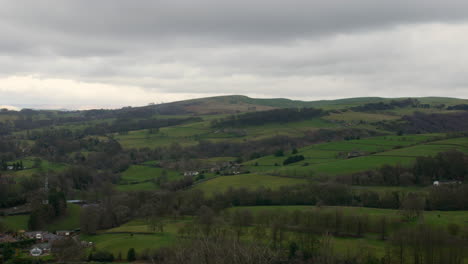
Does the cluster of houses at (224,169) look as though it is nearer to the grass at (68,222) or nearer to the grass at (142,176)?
the grass at (142,176)

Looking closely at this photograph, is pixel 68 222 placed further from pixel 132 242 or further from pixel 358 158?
pixel 358 158

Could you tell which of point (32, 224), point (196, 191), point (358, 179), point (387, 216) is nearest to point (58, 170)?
point (32, 224)

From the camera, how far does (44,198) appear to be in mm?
68625

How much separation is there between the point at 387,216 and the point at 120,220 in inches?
1582

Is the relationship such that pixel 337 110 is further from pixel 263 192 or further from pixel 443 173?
pixel 263 192

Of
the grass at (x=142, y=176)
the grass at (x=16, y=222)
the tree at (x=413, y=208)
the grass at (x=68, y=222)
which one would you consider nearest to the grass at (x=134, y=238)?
the grass at (x=68, y=222)

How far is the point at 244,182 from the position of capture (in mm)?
75188

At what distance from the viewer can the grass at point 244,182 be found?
71.4m

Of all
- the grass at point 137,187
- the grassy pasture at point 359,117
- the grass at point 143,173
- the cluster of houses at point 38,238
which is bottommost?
the cluster of houses at point 38,238

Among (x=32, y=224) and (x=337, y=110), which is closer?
(x=32, y=224)

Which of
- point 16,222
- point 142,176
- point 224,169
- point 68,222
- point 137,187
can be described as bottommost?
point 68,222

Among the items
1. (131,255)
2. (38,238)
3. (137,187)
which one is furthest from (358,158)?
(38,238)

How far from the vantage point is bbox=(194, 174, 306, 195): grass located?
71.4 m

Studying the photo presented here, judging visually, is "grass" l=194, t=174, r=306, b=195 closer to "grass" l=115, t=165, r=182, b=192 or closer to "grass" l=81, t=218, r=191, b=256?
"grass" l=115, t=165, r=182, b=192
